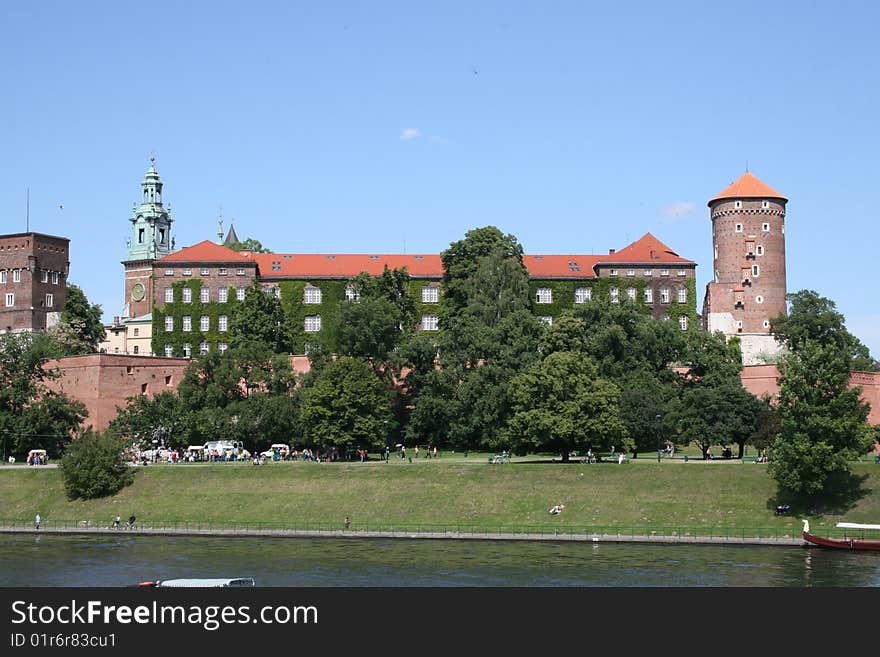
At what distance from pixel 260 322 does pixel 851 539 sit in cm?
4737

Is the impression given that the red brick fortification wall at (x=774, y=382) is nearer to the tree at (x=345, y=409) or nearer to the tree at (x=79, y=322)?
the tree at (x=345, y=409)

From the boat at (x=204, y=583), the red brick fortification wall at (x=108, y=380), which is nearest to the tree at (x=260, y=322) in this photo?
the red brick fortification wall at (x=108, y=380)

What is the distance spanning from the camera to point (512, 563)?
45.2 meters

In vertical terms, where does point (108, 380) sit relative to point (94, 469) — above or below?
above

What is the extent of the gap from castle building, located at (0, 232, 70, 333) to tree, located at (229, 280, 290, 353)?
18807mm

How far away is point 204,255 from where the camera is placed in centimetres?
9525

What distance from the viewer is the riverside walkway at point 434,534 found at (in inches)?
1971

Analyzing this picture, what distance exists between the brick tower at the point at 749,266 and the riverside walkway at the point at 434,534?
4599 cm

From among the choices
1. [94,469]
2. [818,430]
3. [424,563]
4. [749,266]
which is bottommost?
[424,563]

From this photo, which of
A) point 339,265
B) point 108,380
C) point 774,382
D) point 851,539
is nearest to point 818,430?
point 851,539

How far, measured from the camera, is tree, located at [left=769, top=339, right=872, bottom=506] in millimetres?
52969

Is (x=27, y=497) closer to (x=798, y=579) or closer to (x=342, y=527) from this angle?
(x=342, y=527)

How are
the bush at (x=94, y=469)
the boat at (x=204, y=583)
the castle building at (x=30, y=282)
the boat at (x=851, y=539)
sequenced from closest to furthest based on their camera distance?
the boat at (x=204, y=583), the boat at (x=851, y=539), the bush at (x=94, y=469), the castle building at (x=30, y=282)

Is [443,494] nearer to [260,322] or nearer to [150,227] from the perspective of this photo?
[260,322]
